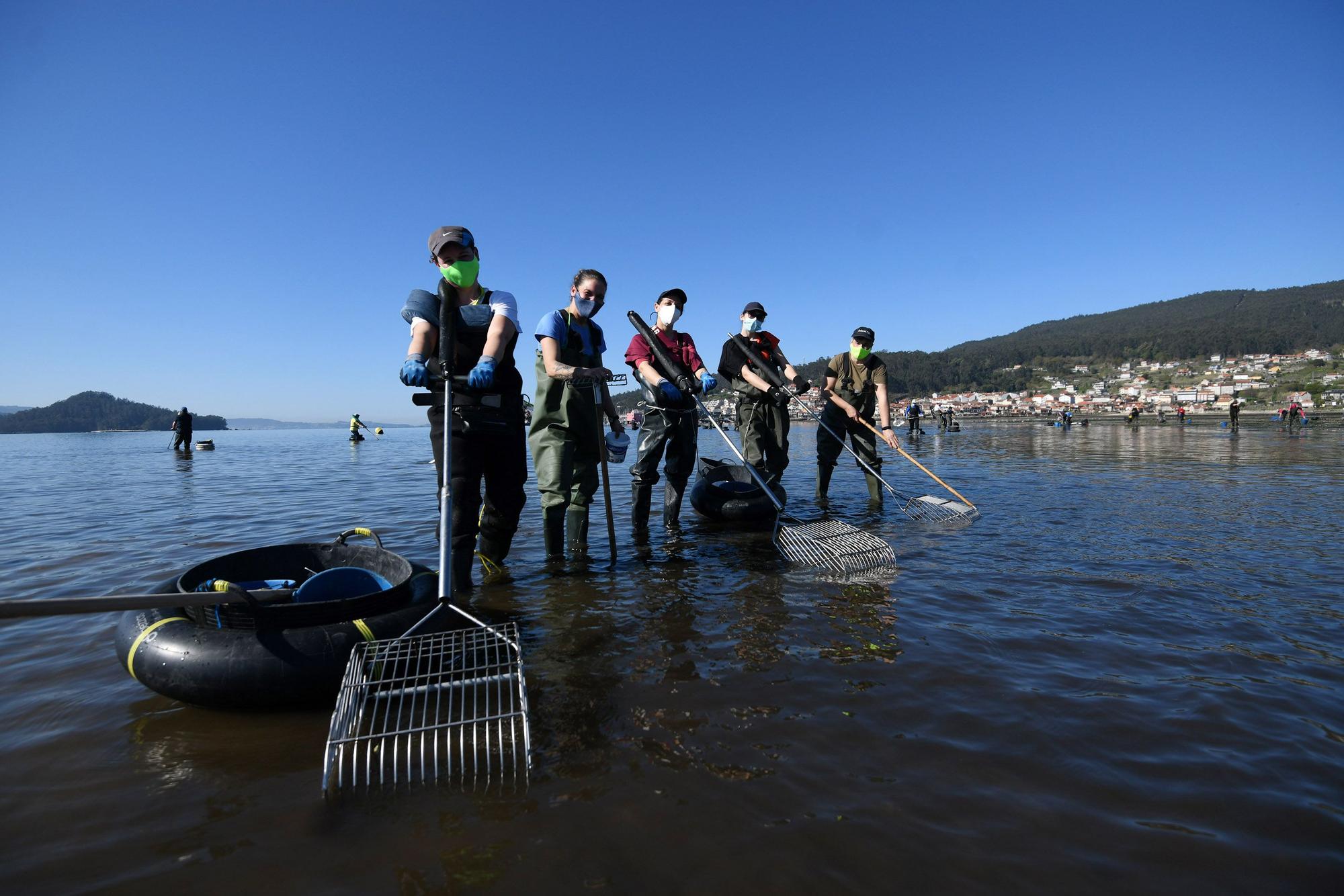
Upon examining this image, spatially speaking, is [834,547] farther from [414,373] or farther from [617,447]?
[414,373]

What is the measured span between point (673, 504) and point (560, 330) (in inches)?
126

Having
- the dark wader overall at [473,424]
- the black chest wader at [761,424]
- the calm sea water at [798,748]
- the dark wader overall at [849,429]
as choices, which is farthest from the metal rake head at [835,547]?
the dark wader overall at [849,429]

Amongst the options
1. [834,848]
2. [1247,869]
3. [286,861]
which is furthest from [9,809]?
[1247,869]

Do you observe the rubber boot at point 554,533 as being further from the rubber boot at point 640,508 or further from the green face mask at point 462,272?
the green face mask at point 462,272

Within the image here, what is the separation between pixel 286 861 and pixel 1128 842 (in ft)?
9.61

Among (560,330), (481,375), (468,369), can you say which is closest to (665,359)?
(560,330)

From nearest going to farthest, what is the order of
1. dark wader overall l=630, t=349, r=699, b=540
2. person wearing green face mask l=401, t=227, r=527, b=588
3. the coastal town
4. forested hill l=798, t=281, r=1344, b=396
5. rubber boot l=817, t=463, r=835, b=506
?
person wearing green face mask l=401, t=227, r=527, b=588
dark wader overall l=630, t=349, r=699, b=540
rubber boot l=817, t=463, r=835, b=506
the coastal town
forested hill l=798, t=281, r=1344, b=396

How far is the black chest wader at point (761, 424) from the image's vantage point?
338 inches

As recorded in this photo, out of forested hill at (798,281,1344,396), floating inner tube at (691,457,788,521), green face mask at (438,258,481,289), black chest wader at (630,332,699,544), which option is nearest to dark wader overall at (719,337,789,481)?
floating inner tube at (691,457,788,521)

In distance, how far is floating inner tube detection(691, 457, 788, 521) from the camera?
26.4 ft

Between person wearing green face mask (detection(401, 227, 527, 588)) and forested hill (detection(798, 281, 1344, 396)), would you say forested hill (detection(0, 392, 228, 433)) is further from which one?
person wearing green face mask (detection(401, 227, 527, 588))

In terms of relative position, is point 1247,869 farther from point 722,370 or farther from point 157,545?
point 157,545

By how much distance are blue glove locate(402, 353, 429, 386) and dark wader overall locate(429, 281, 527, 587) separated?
137 mm

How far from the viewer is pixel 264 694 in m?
2.88
